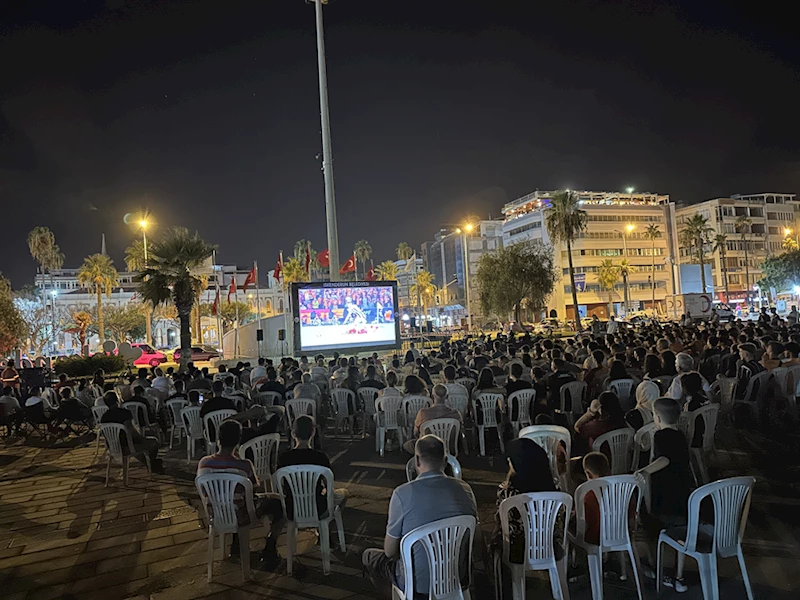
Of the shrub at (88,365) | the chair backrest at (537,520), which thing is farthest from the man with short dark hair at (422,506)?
the shrub at (88,365)

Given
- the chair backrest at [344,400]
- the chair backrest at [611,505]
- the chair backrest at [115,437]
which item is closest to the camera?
the chair backrest at [611,505]

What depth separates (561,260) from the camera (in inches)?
3034

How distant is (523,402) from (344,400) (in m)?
3.42

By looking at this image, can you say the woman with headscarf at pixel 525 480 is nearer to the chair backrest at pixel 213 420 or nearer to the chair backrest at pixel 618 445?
the chair backrest at pixel 618 445

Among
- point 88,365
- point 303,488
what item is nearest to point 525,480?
point 303,488

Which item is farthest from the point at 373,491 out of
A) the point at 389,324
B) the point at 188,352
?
the point at 188,352

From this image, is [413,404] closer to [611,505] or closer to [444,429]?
[444,429]

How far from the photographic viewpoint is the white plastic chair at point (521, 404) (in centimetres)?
808

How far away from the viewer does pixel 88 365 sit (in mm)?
23406

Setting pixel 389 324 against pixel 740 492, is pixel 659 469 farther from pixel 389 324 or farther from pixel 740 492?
pixel 389 324

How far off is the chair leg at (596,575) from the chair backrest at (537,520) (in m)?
0.41

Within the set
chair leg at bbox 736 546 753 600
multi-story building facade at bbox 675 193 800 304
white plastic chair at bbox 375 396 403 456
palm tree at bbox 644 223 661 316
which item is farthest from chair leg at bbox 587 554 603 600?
multi-story building facade at bbox 675 193 800 304

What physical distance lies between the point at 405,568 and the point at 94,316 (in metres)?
83.9

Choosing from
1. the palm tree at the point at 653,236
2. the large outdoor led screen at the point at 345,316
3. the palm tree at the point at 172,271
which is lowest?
the large outdoor led screen at the point at 345,316
